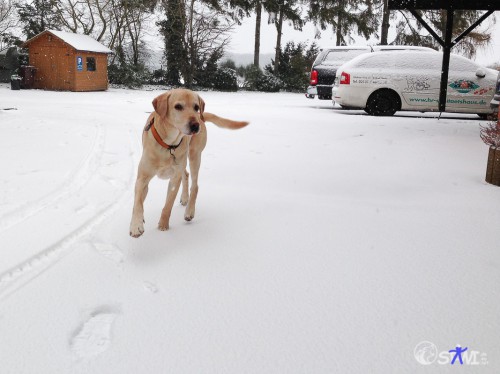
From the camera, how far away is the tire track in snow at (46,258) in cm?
240

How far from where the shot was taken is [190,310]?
2.19 metres

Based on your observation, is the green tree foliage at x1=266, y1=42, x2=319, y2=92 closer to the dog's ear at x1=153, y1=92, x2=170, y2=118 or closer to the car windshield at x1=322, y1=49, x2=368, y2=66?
the car windshield at x1=322, y1=49, x2=368, y2=66

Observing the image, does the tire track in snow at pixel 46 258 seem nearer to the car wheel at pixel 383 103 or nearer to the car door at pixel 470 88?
the car wheel at pixel 383 103

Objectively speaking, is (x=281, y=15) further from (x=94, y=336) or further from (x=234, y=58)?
(x=94, y=336)

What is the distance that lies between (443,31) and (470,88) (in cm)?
1393

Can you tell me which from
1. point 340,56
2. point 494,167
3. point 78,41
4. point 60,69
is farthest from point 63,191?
point 78,41

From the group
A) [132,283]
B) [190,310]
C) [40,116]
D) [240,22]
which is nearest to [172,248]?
[132,283]

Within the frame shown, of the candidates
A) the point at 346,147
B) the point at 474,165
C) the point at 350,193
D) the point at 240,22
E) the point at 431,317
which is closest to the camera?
the point at 431,317

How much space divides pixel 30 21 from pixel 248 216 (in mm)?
27320

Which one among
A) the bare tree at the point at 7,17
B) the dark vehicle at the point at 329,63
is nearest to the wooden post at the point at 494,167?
the dark vehicle at the point at 329,63

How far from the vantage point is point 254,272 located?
2633 millimetres

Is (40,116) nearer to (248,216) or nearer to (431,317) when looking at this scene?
(248,216)

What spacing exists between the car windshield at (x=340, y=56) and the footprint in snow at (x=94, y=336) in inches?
516

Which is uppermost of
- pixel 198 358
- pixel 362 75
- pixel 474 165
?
pixel 362 75
